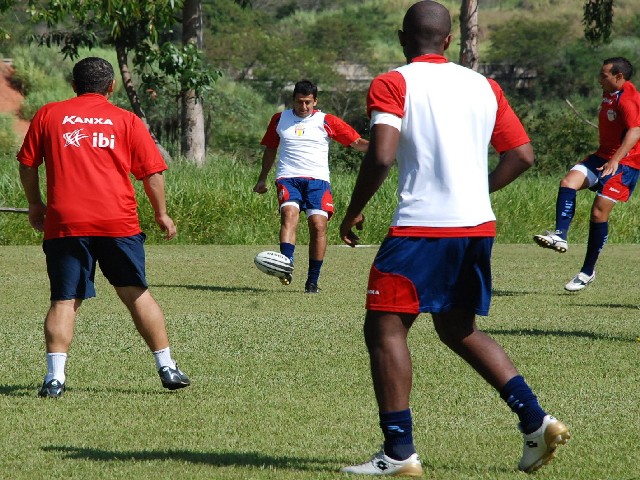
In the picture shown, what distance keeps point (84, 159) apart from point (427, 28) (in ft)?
7.17

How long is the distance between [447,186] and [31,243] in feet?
48.7

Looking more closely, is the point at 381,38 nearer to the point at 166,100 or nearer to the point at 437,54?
the point at 166,100

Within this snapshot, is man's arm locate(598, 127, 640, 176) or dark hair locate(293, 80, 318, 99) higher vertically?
dark hair locate(293, 80, 318, 99)

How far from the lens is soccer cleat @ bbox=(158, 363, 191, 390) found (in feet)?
21.3

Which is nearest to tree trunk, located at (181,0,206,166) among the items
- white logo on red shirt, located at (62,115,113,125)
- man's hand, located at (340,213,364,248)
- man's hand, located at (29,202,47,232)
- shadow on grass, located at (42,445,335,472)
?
man's hand, located at (29,202,47,232)

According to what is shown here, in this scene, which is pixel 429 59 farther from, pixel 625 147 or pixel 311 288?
pixel 311 288

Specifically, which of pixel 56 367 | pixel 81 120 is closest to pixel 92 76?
pixel 81 120

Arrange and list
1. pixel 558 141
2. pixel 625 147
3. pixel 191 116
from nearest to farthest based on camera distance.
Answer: pixel 625 147 < pixel 191 116 < pixel 558 141

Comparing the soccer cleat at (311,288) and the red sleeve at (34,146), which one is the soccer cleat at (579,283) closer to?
the soccer cleat at (311,288)

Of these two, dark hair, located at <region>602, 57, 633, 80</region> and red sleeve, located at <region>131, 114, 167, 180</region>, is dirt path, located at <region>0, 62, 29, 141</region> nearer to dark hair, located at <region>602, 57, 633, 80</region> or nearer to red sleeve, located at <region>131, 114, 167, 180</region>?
dark hair, located at <region>602, 57, 633, 80</region>

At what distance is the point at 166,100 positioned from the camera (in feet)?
141

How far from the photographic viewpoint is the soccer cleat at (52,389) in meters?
6.36

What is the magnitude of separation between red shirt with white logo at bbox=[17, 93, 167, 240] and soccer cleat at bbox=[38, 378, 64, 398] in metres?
0.71

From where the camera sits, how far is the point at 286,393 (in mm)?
6531
